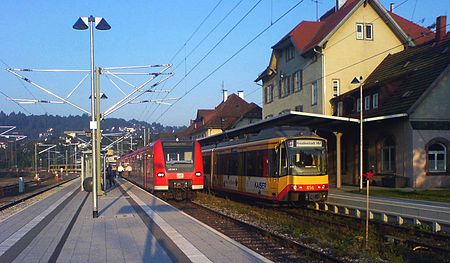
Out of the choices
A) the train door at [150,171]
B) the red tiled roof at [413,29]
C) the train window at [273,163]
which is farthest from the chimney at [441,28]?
the train door at [150,171]

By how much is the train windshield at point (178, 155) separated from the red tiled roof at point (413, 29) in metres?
26.4

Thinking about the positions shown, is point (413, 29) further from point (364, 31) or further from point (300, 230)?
point (300, 230)

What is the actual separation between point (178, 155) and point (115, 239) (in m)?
12.0

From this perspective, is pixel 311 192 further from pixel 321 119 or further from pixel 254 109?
pixel 254 109

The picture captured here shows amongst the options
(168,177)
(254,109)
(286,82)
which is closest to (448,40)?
(286,82)

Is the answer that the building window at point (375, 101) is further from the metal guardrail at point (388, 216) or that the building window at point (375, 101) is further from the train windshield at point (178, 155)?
the train windshield at point (178, 155)

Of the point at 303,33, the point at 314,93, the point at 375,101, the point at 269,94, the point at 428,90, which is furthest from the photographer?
the point at 269,94

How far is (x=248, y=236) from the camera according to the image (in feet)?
44.8

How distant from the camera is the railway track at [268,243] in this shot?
10.5 metres

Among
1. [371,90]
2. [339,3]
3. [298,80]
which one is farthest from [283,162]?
[339,3]

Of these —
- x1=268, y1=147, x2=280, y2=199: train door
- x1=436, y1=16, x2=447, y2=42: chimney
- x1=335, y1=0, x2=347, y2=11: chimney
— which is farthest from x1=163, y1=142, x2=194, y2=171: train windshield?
x1=335, y1=0, x2=347, y2=11: chimney

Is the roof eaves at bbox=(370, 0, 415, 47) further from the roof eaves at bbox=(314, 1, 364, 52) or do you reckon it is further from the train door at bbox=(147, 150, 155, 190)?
the train door at bbox=(147, 150, 155, 190)

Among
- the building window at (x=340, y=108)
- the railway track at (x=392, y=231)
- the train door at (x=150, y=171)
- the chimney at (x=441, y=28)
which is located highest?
the chimney at (x=441, y=28)

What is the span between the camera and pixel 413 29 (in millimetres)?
45344
